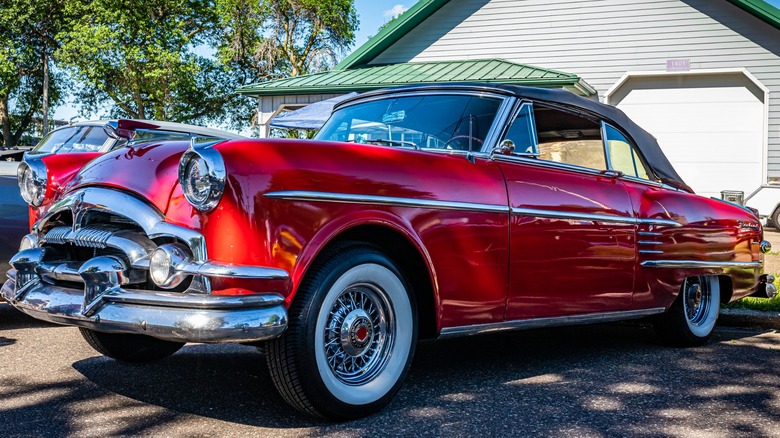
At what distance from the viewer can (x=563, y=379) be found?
4129mm

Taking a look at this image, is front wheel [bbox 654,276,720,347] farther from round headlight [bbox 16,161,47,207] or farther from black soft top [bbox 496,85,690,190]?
round headlight [bbox 16,161,47,207]

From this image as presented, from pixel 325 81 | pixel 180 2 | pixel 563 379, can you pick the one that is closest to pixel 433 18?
pixel 325 81

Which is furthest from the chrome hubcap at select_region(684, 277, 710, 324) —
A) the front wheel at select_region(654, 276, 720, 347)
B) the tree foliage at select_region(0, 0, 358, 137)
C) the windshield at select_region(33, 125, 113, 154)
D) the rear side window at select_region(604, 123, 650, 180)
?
the tree foliage at select_region(0, 0, 358, 137)

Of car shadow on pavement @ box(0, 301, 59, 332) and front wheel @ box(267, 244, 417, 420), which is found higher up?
front wheel @ box(267, 244, 417, 420)

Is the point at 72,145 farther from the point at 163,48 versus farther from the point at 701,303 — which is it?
the point at 163,48

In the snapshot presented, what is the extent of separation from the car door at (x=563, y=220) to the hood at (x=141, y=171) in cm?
166

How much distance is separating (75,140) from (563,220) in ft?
16.4

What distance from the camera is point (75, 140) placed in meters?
7.17

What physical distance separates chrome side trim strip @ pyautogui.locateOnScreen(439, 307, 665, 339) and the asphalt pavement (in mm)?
292

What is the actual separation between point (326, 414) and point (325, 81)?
47.7ft

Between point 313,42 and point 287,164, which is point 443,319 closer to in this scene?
point 287,164

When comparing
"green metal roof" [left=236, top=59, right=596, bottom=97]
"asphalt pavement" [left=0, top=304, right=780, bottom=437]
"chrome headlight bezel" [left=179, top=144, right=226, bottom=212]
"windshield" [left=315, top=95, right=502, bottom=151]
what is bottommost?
"asphalt pavement" [left=0, top=304, right=780, bottom=437]

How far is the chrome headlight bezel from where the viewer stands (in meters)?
2.84

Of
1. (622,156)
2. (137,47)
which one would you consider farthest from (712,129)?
(137,47)
